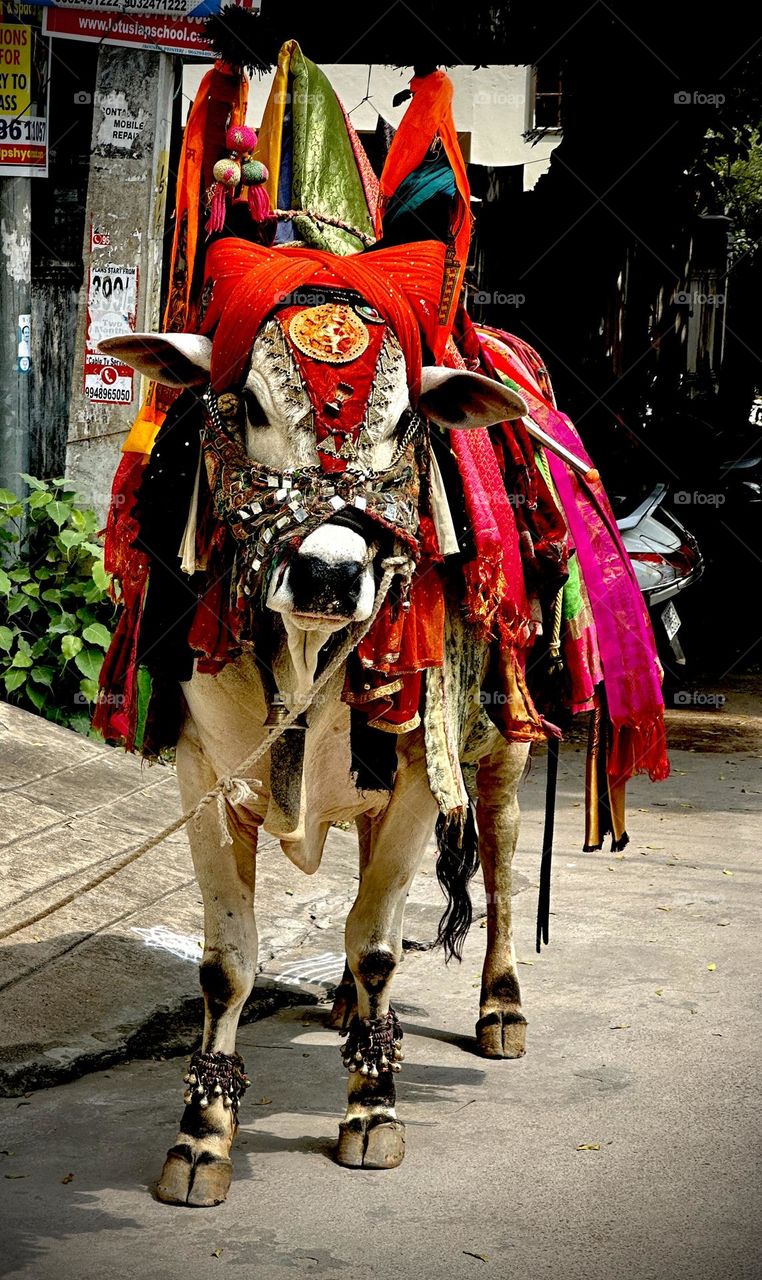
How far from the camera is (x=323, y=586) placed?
2.71 meters

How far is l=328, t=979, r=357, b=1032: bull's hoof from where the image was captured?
14.4 feet

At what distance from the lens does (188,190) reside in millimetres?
3475

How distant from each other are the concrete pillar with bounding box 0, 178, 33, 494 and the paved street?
9.39 feet

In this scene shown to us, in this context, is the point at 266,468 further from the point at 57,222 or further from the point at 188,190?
the point at 57,222

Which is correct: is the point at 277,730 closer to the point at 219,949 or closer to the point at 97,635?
the point at 219,949

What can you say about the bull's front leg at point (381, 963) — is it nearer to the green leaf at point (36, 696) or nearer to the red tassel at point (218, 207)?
the red tassel at point (218, 207)

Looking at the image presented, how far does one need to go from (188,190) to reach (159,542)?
0.83 meters

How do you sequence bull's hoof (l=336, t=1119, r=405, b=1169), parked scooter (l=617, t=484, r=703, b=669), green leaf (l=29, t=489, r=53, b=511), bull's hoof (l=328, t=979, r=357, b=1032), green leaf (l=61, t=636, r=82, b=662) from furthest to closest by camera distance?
parked scooter (l=617, t=484, r=703, b=669), green leaf (l=29, t=489, r=53, b=511), green leaf (l=61, t=636, r=82, b=662), bull's hoof (l=328, t=979, r=357, b=1032), bull's hoof (l=336, t=1119, r=405, b=1169)

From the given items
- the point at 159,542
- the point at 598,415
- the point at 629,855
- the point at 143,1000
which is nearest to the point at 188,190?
the point at 159,542

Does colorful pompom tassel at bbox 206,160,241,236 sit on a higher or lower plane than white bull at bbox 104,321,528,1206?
higher

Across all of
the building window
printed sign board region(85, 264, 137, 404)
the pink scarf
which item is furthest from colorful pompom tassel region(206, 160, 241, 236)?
the building window

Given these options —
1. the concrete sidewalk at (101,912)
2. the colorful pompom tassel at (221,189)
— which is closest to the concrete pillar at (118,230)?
the concrete sidewalk at (101,912)

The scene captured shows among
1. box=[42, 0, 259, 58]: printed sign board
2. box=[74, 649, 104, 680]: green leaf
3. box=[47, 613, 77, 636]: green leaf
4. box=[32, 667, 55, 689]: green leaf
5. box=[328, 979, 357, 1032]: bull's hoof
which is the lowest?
box=[328, 979, 357, 1032]: bull's hoof

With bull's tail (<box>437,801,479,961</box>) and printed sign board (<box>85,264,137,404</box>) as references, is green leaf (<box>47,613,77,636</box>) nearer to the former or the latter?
printed sign board (<box>85,264,137,404</box>)
